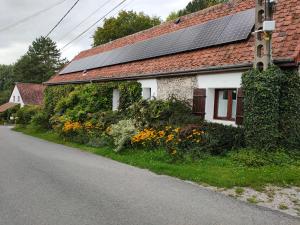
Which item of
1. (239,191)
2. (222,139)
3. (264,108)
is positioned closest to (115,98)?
(222,139)

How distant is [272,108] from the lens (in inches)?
431

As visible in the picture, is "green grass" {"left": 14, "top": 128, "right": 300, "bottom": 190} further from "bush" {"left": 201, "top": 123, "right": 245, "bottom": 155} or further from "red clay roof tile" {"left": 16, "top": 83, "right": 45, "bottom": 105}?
"red clay roof tile" {"left": 16, "top": 83, "right": 45, "bottom": 105}

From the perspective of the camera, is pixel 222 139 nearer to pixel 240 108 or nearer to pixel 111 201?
→ pixel 240 108

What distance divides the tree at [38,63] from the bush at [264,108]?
216 feet

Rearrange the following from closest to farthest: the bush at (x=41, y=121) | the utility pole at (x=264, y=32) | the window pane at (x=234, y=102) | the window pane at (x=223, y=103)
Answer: the utility pole at (x=264, y=32) → the window pane at (x=234, y=102) → the window pane at (x=223, y=103) → the bush at (x=41, y=121)

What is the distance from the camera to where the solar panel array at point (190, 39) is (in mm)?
14602

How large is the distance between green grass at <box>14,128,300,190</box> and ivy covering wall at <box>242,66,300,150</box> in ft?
3.85

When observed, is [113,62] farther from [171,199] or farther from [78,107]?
[171,199]

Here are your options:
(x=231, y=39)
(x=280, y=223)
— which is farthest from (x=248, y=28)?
(x=280, y=223)

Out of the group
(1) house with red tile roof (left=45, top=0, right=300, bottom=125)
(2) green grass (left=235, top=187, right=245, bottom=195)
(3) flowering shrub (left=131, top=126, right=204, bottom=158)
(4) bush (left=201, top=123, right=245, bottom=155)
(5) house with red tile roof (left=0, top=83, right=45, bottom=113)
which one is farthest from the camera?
(5) house with red tile roof (left=0, top=83, right=45, bottom=113)

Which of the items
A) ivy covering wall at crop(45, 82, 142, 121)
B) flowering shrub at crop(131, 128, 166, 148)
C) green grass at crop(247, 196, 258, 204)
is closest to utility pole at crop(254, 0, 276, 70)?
flowering shrub at crop(131, 128, 166, 148)

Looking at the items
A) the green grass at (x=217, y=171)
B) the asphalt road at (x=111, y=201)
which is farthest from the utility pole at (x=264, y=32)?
the asphalt road at (x=111, y=201)

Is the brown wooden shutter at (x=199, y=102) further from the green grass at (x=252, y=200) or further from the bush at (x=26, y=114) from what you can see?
the bush at (x=26, y=114)

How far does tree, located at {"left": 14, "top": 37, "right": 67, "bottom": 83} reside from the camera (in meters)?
73.0
